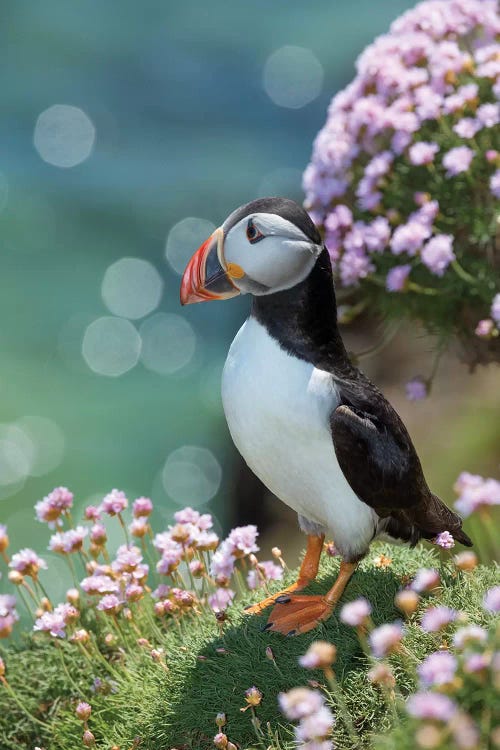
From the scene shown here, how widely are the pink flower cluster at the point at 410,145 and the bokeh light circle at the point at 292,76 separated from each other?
10525 mm

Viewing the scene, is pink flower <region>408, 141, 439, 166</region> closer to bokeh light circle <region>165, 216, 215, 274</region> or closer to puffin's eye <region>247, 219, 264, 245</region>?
puffin's eye <region>247, 219, 264, 245</region>

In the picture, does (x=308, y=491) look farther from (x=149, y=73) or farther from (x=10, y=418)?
(x=149, y=73)

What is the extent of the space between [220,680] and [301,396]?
103cm

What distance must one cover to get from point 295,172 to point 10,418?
581 cm

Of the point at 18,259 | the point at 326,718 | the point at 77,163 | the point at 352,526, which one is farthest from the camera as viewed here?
the point at 77,163

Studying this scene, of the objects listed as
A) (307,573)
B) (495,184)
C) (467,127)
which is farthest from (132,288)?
(307,573)

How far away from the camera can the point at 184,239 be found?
13297 millimetres

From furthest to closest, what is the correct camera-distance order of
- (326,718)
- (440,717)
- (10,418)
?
1. (10,418)
2. (326,718)
3. (440,717)

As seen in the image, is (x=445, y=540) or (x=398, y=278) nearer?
(x=445, y=540)

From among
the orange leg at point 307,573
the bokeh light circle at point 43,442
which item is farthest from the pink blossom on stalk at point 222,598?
the bokeh light circle at point 43,442

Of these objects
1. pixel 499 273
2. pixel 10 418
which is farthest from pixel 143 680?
pixel 10 418

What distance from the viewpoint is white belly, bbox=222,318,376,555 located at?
332cm

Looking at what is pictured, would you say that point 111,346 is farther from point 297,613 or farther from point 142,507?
point 297,613

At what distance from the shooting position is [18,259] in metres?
13.2
